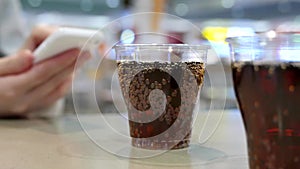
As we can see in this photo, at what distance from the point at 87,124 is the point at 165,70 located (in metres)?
0.30

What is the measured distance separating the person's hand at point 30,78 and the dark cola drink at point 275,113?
553 mm

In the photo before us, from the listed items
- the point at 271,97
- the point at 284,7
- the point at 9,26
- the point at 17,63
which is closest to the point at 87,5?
the point at 284,7

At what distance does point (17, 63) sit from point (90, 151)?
0.45 meters

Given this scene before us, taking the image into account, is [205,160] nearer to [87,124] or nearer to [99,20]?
[87,124]

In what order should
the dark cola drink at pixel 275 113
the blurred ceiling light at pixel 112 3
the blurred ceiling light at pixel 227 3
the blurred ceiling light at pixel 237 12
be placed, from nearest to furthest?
the dark cola drink at pixel 275 113, the blurred ceiling light at pixel 112 3, the blurred ceiling light at pixel 227 3, the blurred ceiling light at pixel 237 12

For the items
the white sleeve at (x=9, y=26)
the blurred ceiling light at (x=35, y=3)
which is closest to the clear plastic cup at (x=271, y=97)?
the white sleeve at (x=9, y=26)

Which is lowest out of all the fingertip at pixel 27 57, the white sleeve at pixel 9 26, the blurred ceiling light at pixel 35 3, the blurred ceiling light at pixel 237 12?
the fingertip at pixel 27 57

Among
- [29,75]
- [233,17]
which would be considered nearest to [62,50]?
[29,75]

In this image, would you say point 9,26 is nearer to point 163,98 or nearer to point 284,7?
point 163,98

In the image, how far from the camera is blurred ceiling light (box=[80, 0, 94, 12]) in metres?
4.12

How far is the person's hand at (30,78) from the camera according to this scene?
953 mm

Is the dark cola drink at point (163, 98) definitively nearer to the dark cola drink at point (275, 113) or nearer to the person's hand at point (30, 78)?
the dark cola drink at point (275, 113)

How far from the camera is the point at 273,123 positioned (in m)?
0.41

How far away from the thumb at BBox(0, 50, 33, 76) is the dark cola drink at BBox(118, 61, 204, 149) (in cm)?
42
